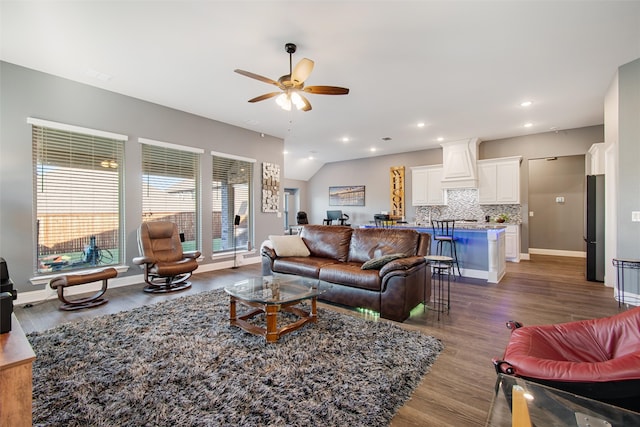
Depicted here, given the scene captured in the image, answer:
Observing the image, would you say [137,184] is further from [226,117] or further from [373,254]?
[373,254]

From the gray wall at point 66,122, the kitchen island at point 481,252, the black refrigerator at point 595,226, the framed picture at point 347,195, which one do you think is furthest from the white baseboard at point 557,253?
the gray wall at point 66,122

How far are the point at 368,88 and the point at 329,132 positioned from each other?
2.45m

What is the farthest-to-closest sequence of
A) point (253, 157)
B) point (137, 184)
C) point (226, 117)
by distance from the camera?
point (253, 157) < point (226, 117) < point (137, 184)

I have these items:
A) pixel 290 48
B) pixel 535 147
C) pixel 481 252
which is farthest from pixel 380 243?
pixel 535 147

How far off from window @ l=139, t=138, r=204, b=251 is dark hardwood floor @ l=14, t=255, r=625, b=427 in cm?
110

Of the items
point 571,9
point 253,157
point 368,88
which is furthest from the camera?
point 253,157

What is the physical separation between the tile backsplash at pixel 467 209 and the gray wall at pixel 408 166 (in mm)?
255

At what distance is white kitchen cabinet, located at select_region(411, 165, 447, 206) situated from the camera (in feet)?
25.1

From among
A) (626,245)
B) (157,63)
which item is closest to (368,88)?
(157,63)

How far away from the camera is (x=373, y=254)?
12.3ft

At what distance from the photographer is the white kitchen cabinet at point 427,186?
765 cm

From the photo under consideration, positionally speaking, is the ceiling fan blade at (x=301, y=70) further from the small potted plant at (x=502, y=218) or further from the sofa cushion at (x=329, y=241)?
the small potted plant at (x=502, y=218)

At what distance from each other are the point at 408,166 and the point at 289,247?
5.69 m

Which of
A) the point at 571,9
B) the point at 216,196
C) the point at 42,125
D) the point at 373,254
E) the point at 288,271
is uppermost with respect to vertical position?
the point at 571,9
